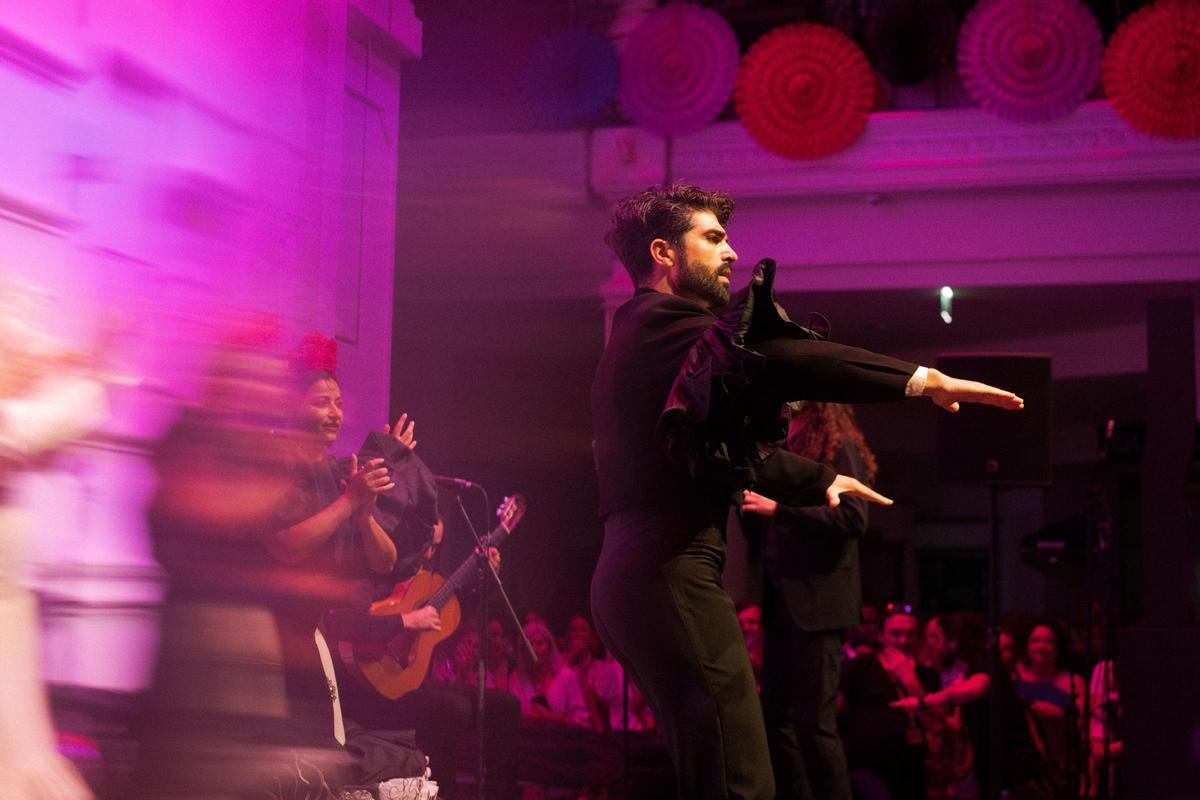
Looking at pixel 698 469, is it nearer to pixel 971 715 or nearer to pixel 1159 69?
pixel 971 715

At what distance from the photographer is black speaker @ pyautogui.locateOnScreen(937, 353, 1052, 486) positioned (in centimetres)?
519

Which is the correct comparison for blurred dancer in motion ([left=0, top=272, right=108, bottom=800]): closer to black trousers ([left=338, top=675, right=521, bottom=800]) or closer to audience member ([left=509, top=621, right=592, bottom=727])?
black trousers ([left=338, top=675, right=521, bottom=800])

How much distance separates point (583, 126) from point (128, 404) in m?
4.92

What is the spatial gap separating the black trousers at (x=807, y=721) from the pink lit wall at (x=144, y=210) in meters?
1.62

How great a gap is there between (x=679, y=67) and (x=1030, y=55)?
1.80 m

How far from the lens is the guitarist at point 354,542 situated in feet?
9.94

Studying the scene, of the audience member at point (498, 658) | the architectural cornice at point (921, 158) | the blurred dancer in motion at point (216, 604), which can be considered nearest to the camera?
the blurred dancer in motion at point (216, 604)

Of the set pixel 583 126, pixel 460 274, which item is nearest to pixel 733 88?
pixel 583 126

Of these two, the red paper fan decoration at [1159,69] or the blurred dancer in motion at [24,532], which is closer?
the blurred dancer in motion at [24,532]

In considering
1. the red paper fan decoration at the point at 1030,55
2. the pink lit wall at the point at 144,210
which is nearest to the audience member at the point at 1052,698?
the red paper fan decoration at the point at 1030,55

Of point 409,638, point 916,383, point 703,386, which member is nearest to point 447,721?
point 409,638

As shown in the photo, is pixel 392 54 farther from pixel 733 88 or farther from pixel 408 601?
pixel 733 88

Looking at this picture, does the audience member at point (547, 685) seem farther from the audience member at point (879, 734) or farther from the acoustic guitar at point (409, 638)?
the acoustic guitar at point (409, 638)

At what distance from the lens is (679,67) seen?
22.8 ft
